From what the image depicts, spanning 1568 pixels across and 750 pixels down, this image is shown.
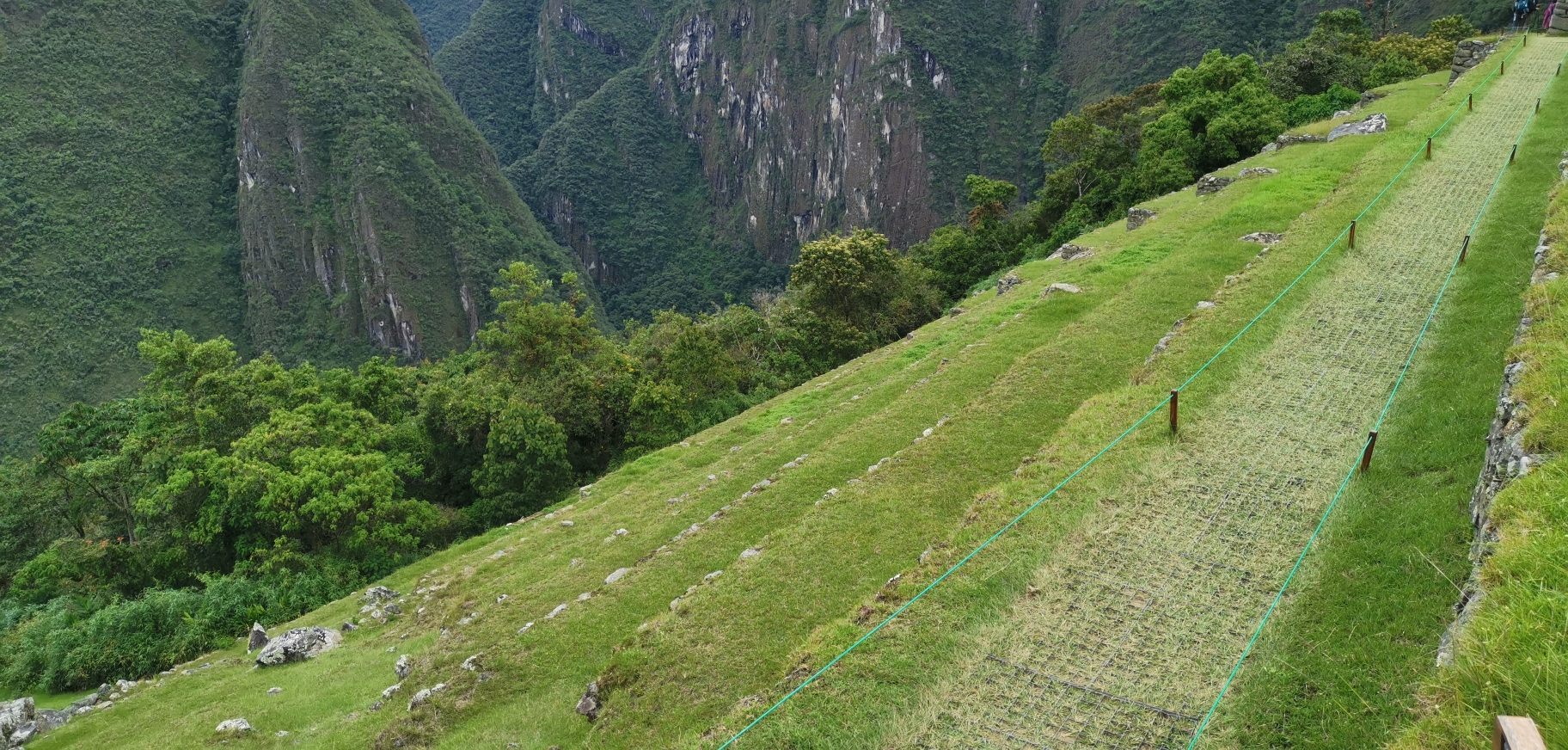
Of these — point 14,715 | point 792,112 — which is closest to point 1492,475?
point 14,715

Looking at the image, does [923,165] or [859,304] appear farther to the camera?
[923,165]

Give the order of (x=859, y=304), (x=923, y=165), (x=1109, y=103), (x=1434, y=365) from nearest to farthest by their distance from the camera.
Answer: (x=1434, y=365) < (x=859, y=304) < (x=1109, y=103) < (x=923, y=165)

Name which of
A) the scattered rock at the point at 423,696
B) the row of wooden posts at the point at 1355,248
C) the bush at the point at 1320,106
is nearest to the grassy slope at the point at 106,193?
the scattered rock at the point at 423,696

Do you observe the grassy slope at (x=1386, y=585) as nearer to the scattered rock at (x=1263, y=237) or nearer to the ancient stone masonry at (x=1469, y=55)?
the scattered rock at (x=1263, y=237)

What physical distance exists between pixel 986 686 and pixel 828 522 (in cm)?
413

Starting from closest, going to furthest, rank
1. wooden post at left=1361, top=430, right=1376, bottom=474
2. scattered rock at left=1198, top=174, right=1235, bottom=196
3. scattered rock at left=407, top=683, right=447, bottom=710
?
wooden post at left=1361, top=430, right=1376, bottom=474
scattered rock at left=407, top=683, right=447, bottom=710
scattered rock at left=1198, top=174, right=1235, bottom=196

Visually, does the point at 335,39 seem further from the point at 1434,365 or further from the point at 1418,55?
the point at 1434,365

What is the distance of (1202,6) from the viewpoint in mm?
109812

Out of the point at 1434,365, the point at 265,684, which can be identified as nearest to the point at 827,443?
the point at 1434,365

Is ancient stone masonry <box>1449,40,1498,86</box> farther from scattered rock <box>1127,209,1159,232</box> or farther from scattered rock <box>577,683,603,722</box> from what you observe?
scattered rock <box>577,683,603,722</box>

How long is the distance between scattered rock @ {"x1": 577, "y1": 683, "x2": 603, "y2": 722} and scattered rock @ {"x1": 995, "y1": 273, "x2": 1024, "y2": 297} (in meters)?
17.6

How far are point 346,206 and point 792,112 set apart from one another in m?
82.5

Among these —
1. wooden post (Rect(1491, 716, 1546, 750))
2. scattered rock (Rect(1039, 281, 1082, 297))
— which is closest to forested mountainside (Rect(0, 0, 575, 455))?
scattered rock (Rect(1039, 281, 1082, 297))

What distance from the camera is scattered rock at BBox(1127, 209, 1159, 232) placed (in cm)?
2430
